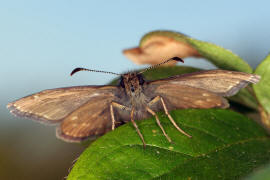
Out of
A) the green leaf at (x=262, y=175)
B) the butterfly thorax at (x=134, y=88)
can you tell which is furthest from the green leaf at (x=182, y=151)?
the green leaf at (x=262, y=175)

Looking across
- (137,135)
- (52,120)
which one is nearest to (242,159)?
(137,135)

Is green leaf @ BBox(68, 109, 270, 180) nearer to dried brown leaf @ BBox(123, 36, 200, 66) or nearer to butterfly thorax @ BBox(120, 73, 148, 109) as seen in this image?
butterfly thorax @ BBox(120, 73, 148, 109)

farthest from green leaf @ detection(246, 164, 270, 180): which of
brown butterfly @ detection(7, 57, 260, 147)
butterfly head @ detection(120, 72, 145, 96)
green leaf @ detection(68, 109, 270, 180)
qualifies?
butterfly head @ detection(120, 72, 145, 96)

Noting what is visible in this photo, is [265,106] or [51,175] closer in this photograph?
[265,106]

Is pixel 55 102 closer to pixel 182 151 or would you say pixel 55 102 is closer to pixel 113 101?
pixel 113 101

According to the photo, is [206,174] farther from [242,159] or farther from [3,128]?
[3,128]

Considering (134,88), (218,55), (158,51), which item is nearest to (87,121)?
(134,88)
